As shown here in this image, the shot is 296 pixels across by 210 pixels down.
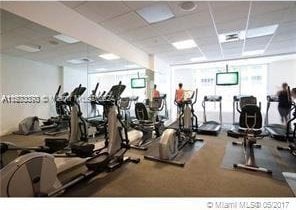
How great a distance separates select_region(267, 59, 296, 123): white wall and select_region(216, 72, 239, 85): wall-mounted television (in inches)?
83.6

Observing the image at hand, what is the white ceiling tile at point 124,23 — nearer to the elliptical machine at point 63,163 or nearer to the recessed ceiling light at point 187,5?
the recessed ceiling light at point 187,5

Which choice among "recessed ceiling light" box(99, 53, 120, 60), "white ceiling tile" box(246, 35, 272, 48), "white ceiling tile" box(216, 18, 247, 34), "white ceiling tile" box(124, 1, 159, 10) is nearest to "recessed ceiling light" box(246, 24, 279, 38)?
"white ceiling tile" box(246, 35, 272, 48)

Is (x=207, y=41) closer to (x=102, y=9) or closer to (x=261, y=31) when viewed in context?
(x=261, y=31)

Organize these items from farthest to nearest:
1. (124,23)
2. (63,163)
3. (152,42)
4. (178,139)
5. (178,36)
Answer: (152,42)
(178,36)
(178,139)
(124,23)
(63,163)

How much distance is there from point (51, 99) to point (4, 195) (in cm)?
179

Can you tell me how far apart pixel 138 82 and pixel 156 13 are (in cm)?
274

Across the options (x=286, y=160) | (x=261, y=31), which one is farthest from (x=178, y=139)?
(x=261, y=31)

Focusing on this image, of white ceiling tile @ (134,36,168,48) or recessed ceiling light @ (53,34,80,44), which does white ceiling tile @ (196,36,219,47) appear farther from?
recessed ceiling light @ (53,34,80,44)

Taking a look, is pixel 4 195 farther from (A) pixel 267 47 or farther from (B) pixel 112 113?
(A) pixel 267 47

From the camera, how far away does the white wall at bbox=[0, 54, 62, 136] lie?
101 inches

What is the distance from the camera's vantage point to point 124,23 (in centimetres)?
412

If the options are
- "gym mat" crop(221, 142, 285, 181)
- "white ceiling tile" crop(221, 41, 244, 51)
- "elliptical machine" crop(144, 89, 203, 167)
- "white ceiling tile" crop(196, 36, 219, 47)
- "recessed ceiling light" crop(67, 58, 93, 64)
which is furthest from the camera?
"white ceiling tile" crop(221, 41, 244, 51)

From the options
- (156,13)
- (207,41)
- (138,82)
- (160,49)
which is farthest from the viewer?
(160,49)

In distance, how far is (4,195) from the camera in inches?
69.9
